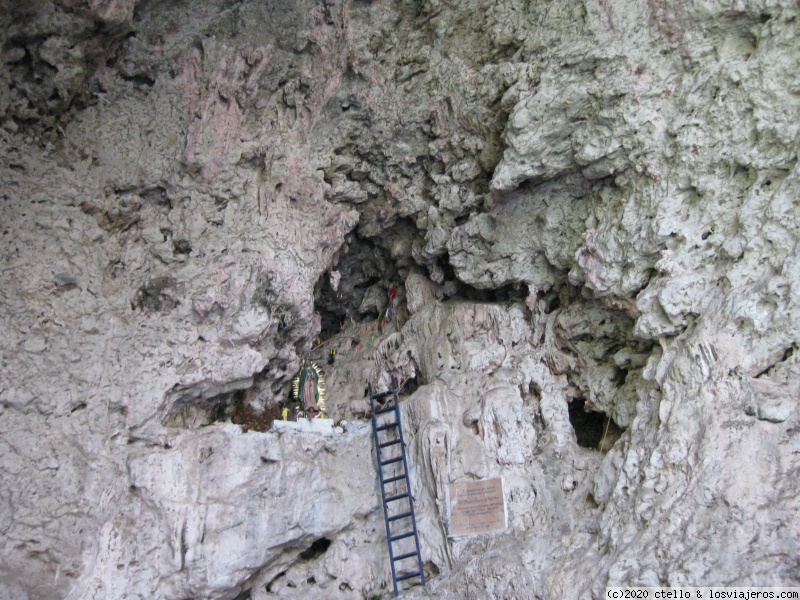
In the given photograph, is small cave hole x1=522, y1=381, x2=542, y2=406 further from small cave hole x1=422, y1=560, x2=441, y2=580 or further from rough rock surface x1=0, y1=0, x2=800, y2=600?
small cave hole x1=422, y1=560, x2=441, y2=580

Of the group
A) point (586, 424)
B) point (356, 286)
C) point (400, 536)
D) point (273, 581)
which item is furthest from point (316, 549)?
point (356, 286)

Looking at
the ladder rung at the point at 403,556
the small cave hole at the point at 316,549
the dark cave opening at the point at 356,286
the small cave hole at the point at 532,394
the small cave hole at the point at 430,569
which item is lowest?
the small cave hole at the point at 430,569

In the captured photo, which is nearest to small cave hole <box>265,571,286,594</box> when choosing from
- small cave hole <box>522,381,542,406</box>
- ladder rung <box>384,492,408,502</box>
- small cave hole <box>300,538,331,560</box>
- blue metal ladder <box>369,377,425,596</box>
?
small cave hole <box>300,538,331,560</box>

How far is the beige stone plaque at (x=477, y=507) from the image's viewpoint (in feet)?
16.2

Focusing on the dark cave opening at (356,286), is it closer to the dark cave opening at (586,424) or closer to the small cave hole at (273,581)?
the dark cave opening at (586,424)

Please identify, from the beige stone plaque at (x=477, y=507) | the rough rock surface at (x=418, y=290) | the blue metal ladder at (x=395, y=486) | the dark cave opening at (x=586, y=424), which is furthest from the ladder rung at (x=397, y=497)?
the dark cave opening at (x=586, y=424)

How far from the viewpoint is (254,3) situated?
5.79 meters

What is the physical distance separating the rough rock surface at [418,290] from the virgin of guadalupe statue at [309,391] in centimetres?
23

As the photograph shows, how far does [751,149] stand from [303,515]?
4062 mm

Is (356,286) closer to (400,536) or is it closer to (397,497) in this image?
(397,497)

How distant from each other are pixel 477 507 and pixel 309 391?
1.77 meters

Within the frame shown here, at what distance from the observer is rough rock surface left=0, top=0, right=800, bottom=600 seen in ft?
13.8

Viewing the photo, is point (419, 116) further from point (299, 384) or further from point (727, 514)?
point (727, 514)

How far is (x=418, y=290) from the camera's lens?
6531 millimetres
